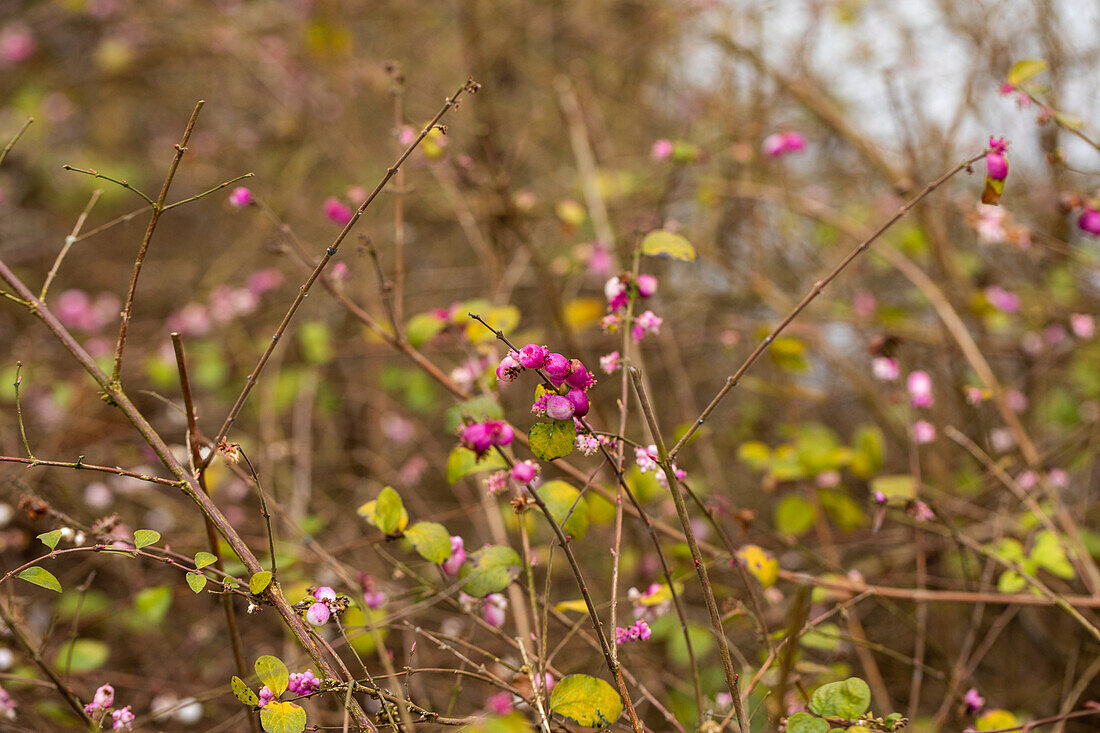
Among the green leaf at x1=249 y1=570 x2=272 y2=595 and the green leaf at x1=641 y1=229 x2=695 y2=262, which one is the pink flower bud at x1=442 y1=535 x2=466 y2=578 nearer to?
the green leaf at x1=249 y1=570 x2=272 y2=595

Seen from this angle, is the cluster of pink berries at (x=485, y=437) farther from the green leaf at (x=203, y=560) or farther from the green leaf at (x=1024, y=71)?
the green leaf at (x=1024, y=71)

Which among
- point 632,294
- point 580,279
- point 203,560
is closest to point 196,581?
point 203,560

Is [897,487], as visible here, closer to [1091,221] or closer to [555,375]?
[1091,221]

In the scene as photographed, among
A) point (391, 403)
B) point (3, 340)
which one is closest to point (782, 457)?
point (391, 403)

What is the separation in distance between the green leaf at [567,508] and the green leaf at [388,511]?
217mm

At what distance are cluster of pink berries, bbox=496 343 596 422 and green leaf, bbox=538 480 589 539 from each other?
20 centimetres

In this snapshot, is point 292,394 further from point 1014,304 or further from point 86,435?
point 1014,304

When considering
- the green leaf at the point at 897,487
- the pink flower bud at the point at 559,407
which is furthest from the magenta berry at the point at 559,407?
the green leaf at the point at 897,487

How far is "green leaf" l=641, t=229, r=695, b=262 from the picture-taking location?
1097 mm

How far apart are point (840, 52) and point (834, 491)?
2.07m

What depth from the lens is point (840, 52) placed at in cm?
291

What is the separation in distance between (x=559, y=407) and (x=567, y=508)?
27 centimetres

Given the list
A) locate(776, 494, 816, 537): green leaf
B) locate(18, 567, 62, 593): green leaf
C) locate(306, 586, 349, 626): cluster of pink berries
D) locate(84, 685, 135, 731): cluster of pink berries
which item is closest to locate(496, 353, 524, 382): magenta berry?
locate(306, 586, 349, 626): cluster of pink berries

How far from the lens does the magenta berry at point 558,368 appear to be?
821 mm
